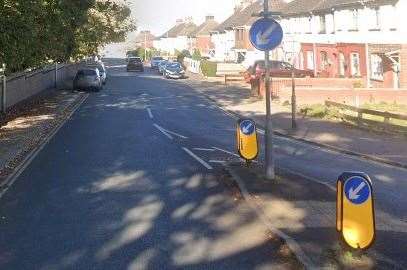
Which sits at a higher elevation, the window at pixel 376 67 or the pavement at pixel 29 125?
the window at pixel 376 67

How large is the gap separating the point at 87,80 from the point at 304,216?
98.5 feet

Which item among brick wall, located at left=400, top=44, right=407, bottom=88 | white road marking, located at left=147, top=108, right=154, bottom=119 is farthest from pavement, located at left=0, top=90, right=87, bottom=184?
brick wall, located at left=400, top=44, right=407, bottom=88

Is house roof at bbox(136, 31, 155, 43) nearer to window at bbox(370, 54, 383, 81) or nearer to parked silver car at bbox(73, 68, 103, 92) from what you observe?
parked silver car at bbox(73, 68, 103, 92)

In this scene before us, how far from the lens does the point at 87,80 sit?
36.8 meters

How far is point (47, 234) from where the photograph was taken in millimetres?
8219

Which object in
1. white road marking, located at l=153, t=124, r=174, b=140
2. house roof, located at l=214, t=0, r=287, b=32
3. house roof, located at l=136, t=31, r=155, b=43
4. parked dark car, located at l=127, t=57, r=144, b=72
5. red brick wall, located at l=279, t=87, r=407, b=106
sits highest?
house roof, located at l=136, t=31, r=155, b=43

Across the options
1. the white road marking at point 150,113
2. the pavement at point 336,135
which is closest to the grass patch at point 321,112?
the pavement at point 336,135

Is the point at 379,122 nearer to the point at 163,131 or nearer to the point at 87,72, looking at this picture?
the point at 163,131

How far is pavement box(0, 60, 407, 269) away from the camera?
726cm

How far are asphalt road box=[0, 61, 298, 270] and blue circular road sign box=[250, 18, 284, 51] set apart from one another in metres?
3.01

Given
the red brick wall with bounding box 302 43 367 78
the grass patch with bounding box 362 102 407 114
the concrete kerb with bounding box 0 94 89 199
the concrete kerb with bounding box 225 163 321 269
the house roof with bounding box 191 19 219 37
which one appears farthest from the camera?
the house roof with bounding box 191 19 219 37

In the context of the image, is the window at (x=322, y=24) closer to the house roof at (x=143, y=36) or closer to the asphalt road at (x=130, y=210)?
the asphalt road at (x=130, y=210)

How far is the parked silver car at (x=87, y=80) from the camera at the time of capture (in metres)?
36.8

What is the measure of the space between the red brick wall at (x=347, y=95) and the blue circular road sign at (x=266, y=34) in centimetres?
1794
